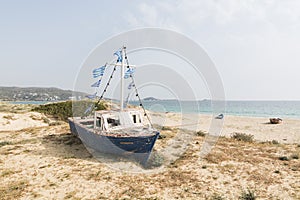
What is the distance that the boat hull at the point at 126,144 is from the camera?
10.8 m

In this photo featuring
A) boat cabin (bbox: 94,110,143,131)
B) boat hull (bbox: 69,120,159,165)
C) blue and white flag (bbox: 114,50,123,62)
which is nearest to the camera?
boat hull (bbox: 69,120,159,165)

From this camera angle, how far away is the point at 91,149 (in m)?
13.4

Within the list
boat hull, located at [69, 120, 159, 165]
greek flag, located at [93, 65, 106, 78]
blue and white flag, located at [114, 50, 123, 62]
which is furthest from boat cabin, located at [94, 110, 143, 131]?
blue and white flag, located at [114, 50, 123, 62]

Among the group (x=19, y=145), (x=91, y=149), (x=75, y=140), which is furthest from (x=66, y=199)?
(x=19, y=145)

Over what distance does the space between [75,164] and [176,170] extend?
561 centimetres

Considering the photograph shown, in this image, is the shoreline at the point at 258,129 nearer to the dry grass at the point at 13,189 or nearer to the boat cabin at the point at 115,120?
the boat cabin at the point at 115,120

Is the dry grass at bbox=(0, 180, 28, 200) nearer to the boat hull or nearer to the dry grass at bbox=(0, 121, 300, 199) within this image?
the dry grass at bbox=(0, 121, 300, 199)

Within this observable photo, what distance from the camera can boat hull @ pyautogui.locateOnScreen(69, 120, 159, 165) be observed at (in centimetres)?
1082

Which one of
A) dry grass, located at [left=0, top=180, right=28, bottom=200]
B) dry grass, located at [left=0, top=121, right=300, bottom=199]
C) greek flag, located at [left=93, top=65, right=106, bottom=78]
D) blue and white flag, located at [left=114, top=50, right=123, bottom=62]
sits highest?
blue and white flag, located at [left=114, top=50, right=123, bottom=62]

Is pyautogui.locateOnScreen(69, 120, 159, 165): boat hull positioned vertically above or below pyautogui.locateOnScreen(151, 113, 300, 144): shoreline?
above

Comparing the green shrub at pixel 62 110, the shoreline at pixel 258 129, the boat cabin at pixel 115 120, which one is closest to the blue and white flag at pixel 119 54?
the boat cabin at pixel 115 120

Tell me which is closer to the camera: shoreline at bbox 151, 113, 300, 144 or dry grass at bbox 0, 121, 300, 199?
dry grass at bbox 0, 121, 300, 199

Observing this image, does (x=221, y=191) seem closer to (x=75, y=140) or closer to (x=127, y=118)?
(x=127, y=118)

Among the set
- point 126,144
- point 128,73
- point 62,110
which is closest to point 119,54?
point 128,73
